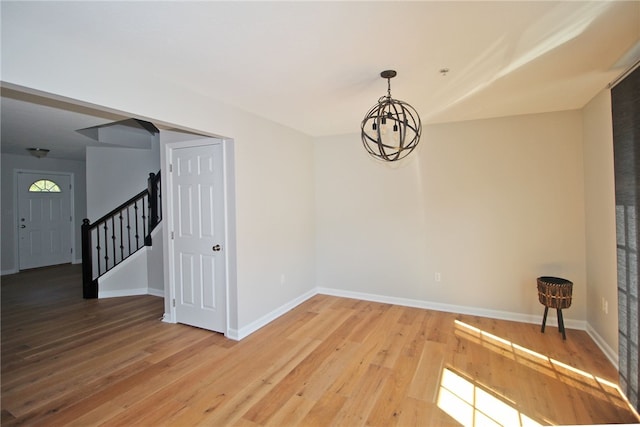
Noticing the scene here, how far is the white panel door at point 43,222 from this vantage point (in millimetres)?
6758

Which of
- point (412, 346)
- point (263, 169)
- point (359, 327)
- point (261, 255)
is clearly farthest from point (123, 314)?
point (412, 346)

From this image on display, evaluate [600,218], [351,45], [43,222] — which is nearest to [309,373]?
[351,45]

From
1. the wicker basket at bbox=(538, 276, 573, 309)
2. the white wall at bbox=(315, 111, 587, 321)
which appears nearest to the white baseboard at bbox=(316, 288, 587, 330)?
the white wall at bbox=(315, 111, 587, 321)

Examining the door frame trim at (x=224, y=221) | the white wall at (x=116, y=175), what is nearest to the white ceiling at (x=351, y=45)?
the door frame trim at (x=224, y=221)

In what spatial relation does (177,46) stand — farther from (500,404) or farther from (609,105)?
(609,105)

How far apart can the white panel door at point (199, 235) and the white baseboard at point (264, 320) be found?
0.67ft

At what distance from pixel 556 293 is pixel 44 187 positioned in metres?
10.2

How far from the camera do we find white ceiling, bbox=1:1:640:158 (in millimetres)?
1596

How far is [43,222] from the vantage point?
709cm

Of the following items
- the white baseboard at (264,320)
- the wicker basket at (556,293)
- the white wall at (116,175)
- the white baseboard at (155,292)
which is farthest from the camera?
the white wall at (116,175)

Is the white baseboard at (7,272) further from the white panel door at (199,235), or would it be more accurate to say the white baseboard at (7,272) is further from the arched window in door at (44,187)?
the white panel door at (199,235)

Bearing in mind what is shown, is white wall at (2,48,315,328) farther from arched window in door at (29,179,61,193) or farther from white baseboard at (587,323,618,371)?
arched window in door at (29,179,61,193)

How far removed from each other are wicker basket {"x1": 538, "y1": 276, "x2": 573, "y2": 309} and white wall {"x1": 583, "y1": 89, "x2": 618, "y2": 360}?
0.27 m

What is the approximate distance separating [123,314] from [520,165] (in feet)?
18.2
